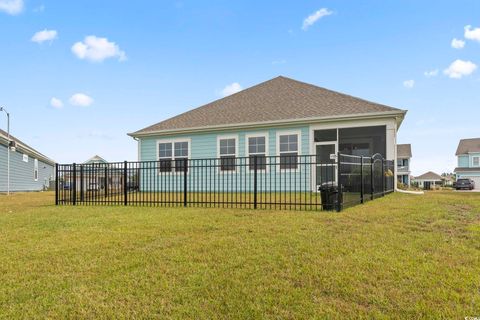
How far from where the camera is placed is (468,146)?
43.7m

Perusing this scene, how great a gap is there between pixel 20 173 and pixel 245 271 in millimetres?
26452

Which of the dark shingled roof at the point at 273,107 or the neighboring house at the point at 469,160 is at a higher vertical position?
the dark shingled roof at the point at 273,107

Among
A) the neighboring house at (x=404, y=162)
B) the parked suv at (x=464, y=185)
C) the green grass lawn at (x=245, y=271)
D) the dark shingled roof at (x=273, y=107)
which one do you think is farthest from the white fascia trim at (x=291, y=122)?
the neighboring house at (x=404, y=162)

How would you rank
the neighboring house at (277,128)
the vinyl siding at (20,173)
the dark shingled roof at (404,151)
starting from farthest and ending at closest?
the dark shingled roof at (404,151) < the vinyl siding at (20,173) < the neighboring house at (277,128)

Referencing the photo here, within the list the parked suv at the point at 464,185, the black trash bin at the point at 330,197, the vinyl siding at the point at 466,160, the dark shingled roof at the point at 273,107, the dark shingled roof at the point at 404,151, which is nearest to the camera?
the black trash bin at the point at 330,197

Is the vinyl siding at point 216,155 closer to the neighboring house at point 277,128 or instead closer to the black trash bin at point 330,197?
the neighboring house at point 277,128

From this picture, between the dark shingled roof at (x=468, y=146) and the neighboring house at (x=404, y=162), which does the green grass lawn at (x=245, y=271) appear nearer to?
the neighboring house at (x=404, y=162)

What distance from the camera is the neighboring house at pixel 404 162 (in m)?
42.4

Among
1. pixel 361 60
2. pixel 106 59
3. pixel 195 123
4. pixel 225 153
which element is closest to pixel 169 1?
pixel 106 59

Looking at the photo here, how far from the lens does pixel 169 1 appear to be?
Answer: 11852 millimetres

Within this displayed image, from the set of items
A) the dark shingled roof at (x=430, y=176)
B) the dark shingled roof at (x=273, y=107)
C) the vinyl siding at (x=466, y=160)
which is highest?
the dark shingled roof at (x=273, y=107)

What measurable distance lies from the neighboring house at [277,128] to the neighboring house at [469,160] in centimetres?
3442

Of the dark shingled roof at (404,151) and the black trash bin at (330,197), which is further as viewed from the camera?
the dark shingled roof at (404,151)

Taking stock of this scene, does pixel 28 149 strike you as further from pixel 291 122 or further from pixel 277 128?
pixel 291 122
